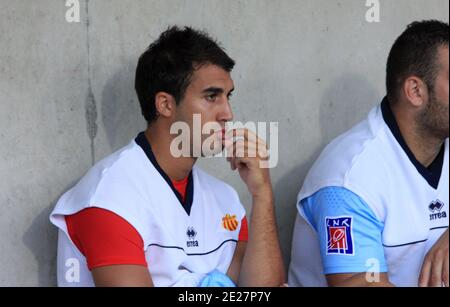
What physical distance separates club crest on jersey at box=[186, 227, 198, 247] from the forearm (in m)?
0.15

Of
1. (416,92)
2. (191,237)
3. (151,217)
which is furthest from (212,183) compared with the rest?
(416,92)

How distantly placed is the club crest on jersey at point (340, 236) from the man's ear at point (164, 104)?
53 cm

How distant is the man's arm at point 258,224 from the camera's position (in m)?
2.47

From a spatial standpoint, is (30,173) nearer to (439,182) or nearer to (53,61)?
(53,61)

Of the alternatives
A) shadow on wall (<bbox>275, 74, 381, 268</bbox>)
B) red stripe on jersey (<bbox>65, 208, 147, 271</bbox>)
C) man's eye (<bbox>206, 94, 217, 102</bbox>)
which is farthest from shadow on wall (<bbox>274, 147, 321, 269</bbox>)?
red stripe on jersey (<bbox>65, 208, 147, 271</bbox>)

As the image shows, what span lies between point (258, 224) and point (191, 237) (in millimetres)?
191

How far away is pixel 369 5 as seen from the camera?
3051 millimetres

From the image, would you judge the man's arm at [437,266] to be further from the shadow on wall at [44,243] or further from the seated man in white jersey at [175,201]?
the shadow on wall at [44,243]

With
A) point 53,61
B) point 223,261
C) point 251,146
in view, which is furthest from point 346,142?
point 53,61

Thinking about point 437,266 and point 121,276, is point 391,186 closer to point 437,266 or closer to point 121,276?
point 437,266

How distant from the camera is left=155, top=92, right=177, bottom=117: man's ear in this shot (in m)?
2.49

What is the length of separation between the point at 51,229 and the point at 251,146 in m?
0.64

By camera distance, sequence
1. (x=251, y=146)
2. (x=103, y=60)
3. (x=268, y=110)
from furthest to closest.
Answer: (x=268, y=110), (x=103, y=60), (x=251, y=146)

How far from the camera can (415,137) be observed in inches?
101
